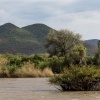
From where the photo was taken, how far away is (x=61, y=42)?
85.0 meters

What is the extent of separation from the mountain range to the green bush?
331 ft

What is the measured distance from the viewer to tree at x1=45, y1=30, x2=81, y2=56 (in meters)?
83.8

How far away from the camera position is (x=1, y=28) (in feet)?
496

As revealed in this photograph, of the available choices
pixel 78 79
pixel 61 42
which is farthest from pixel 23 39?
pixel 78 79

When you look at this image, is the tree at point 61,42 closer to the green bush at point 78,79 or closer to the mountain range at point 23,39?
the mountain range at point 23,39

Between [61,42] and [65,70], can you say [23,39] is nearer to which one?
[61,42]

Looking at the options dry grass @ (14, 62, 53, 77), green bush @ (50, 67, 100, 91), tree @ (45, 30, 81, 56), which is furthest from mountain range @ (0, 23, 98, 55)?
green bush @ (50, 67, 100, 91)

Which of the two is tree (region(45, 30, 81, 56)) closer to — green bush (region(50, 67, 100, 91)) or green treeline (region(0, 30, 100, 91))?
green treeline (region(0, 30, 100, 91))

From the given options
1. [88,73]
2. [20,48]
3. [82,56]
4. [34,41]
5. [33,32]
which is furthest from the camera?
[33,32]

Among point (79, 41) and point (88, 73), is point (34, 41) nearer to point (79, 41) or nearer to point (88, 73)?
point (79, 41)

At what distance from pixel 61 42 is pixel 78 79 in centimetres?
6473

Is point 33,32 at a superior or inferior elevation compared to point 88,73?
superior

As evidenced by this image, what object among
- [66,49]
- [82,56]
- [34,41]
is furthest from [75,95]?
[34,41]

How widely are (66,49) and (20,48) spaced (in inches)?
1924
